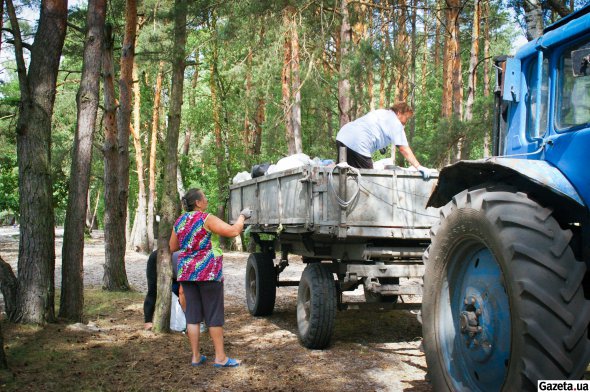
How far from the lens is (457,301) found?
177 inches

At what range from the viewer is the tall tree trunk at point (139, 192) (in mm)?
27531

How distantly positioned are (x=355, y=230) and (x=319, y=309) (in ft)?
3.54

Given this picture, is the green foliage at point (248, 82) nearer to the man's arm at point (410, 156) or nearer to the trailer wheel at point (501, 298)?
the man's arm at point (410, 156)

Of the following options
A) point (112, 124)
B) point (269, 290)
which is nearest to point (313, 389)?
point (269, 290)

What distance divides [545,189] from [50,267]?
6510 millimetres

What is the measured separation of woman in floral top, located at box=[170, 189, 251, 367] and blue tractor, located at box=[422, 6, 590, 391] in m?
2.58

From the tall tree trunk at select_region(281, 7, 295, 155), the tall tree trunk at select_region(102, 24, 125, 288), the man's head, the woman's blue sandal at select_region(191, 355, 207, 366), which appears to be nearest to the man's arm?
the man's head

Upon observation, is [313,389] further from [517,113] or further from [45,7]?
[45,7]

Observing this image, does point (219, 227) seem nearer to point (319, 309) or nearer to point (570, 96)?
point (319, 309)

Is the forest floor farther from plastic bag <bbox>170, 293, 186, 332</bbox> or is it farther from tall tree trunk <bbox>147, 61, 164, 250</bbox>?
tall tree trunk <bbox>147, 61, 164, 250</bbox>

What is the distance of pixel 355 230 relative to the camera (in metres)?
6.77

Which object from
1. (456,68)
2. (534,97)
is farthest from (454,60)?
(534,97)
